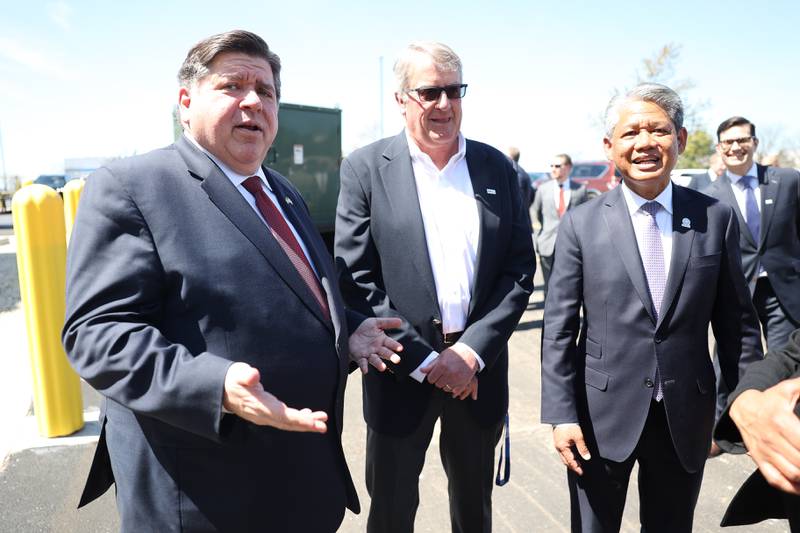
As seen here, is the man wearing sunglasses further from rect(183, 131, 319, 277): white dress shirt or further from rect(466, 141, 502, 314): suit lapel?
rect(183, 131, 319, 277): white dress shirt

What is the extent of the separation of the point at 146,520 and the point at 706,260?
1991mm

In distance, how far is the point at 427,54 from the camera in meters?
2.34

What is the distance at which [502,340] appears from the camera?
2.39m

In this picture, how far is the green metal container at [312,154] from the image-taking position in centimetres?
984

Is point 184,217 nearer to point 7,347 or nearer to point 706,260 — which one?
point 706,260

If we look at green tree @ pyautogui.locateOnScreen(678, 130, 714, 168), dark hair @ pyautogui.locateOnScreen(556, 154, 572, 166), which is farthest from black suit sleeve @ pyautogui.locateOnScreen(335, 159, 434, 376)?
green tree @ pyautogui.locateOnScreen(678, 130, 714, 168)

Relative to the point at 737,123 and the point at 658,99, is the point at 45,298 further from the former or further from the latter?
the point at 737,123

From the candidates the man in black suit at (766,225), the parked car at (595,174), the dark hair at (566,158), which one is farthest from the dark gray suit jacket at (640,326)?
the parked car at (595,174)

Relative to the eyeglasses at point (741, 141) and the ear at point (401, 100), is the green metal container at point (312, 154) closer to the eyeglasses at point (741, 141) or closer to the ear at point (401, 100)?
the eyeglasses at point (741, 141)

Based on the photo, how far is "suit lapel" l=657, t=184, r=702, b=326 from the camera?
6.77 feet

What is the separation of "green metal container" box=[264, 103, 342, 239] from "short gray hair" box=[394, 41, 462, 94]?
7.54 metres

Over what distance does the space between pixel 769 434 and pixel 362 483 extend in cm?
261

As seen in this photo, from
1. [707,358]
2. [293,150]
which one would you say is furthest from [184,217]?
[293,150]

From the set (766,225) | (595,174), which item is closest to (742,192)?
(766,225)
